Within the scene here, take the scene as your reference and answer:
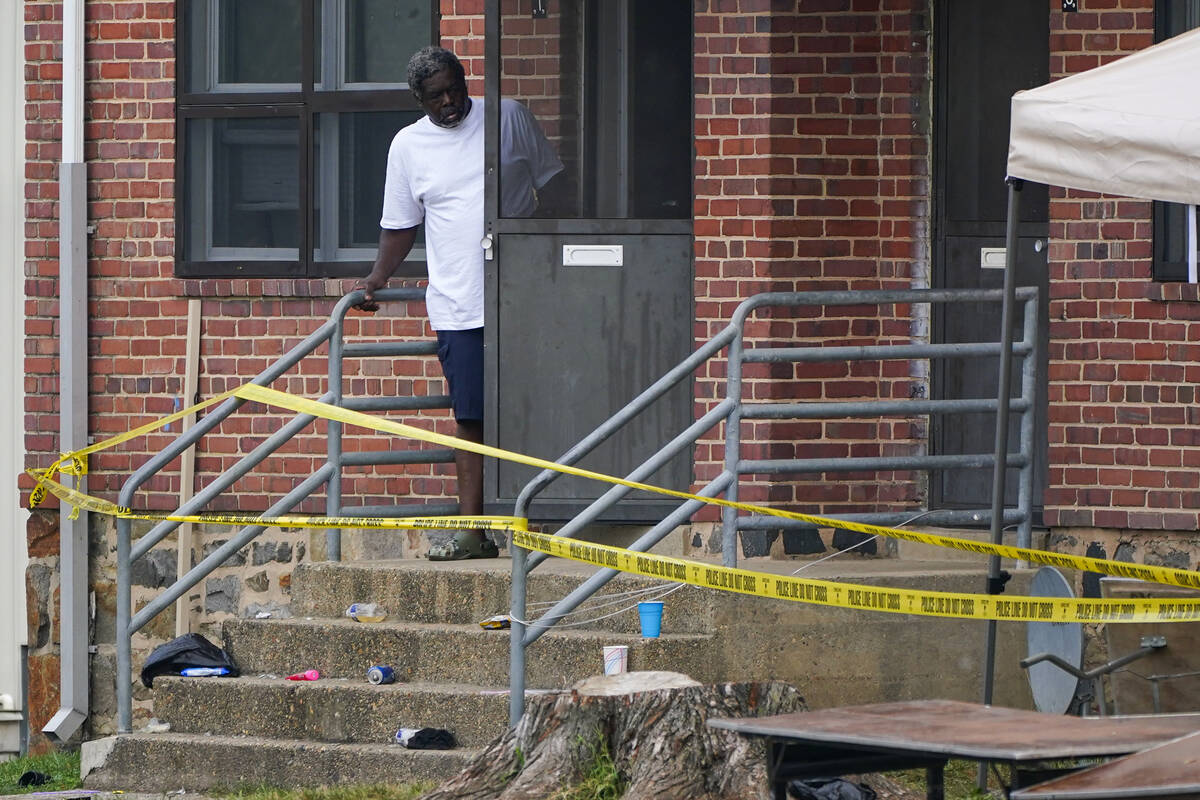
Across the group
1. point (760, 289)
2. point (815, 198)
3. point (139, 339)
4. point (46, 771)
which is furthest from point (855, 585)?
point (139, 339)

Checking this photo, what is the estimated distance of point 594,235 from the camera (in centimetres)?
859

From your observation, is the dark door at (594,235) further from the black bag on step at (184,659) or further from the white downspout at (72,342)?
the white downspout at (72,342)

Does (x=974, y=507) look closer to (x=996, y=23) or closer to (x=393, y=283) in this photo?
(x=996, y=23)

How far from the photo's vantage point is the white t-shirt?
8789 mm

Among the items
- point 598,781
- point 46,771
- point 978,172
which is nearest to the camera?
point 598,781

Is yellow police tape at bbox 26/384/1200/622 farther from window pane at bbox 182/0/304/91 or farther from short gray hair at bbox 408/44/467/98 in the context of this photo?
window pane at bbox 182/0/304/91

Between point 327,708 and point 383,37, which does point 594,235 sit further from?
point 327,708

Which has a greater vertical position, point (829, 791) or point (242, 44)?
point (242, 44)

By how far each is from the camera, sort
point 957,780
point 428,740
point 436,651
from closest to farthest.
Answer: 1. point 957,780
2. point 428,740
3. point 436,651

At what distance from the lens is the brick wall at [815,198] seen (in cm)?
866

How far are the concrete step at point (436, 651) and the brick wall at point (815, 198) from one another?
1338 millimetres

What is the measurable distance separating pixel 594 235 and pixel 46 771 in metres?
3.52

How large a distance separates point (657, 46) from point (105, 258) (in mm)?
3003

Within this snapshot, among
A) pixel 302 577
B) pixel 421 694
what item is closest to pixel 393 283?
pixel 302 577
